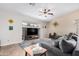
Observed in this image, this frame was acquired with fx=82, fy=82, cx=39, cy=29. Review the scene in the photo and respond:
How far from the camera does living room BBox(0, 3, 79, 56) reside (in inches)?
64.9

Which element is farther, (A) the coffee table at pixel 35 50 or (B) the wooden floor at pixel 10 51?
(A) the coffee table at pixel 35 50

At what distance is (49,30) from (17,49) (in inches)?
34.8

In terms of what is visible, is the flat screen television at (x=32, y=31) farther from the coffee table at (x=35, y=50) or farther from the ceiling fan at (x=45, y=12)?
the ceiling fan at (x=45, y=12)

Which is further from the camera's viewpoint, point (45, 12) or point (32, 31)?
point (32, 31)

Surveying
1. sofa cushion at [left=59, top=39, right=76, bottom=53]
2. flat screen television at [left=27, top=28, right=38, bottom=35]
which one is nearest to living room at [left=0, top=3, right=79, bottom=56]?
flat screen television at [left=27, top=28, right=38, bottom=35]

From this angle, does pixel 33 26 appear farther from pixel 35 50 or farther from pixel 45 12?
pixel 35 50

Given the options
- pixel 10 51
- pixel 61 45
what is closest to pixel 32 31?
→ pixel 10 51

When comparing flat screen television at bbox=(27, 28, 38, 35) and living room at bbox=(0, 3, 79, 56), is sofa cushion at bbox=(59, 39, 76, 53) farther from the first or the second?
flat screen television at bbox=(27, 28, 38, 35)

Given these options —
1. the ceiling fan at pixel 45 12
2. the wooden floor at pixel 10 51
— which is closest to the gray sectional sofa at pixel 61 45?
the wooden floor at pixel 10 51

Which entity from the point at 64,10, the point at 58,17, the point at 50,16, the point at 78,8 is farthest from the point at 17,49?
the point at 78,8

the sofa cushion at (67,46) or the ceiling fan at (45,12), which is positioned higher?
the ceiling fan at (45,12)

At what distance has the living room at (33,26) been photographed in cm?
165

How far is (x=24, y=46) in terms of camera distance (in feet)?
6.44

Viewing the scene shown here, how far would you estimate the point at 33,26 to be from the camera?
189 centimetres
